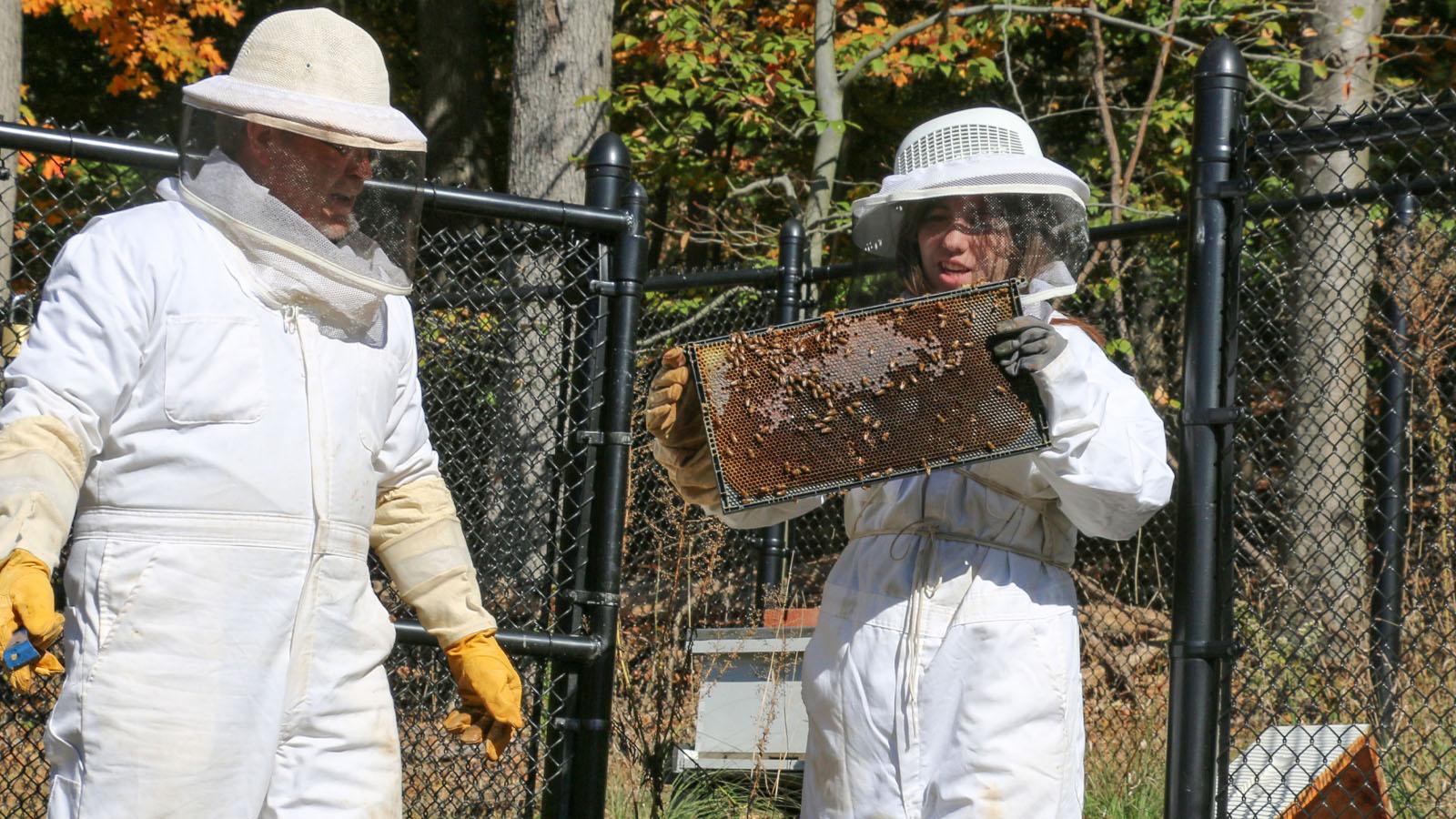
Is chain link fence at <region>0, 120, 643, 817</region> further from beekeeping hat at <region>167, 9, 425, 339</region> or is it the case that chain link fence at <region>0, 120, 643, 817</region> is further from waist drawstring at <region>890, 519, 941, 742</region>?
waist drawstring at <region>890, 519, 941, 742</region>

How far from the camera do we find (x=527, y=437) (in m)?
4.35

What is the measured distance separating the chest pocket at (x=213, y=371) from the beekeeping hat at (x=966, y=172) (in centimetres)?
130

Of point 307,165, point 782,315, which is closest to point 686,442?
point 307,165

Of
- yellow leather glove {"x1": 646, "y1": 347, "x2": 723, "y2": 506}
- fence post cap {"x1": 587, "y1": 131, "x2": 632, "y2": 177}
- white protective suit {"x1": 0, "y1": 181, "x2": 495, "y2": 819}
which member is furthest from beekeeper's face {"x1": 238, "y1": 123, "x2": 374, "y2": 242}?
fence post cap {"x1": 587, "y1": 131, "x2": 632, "y2": 177}

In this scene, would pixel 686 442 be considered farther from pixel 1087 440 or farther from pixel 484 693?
pixel 1087 440

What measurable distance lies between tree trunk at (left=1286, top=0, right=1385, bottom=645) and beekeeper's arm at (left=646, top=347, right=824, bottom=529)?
293 centimetres

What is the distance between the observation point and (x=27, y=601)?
2.26m

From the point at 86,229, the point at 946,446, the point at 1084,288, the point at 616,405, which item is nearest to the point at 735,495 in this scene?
the point at 946,446

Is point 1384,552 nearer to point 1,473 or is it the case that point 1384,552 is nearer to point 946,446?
point 946,446

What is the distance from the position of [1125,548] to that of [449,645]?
4863 mm

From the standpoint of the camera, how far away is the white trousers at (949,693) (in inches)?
106

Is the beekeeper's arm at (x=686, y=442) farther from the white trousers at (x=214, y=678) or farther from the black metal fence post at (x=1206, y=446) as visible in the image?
the black metal fence post at (x=1206, y=446)

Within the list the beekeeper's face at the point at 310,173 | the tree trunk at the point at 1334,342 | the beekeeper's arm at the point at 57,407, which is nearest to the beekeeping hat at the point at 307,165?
the beekeeper's face at the point at 310,173

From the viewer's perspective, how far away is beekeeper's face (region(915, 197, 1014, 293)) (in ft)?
9.85
